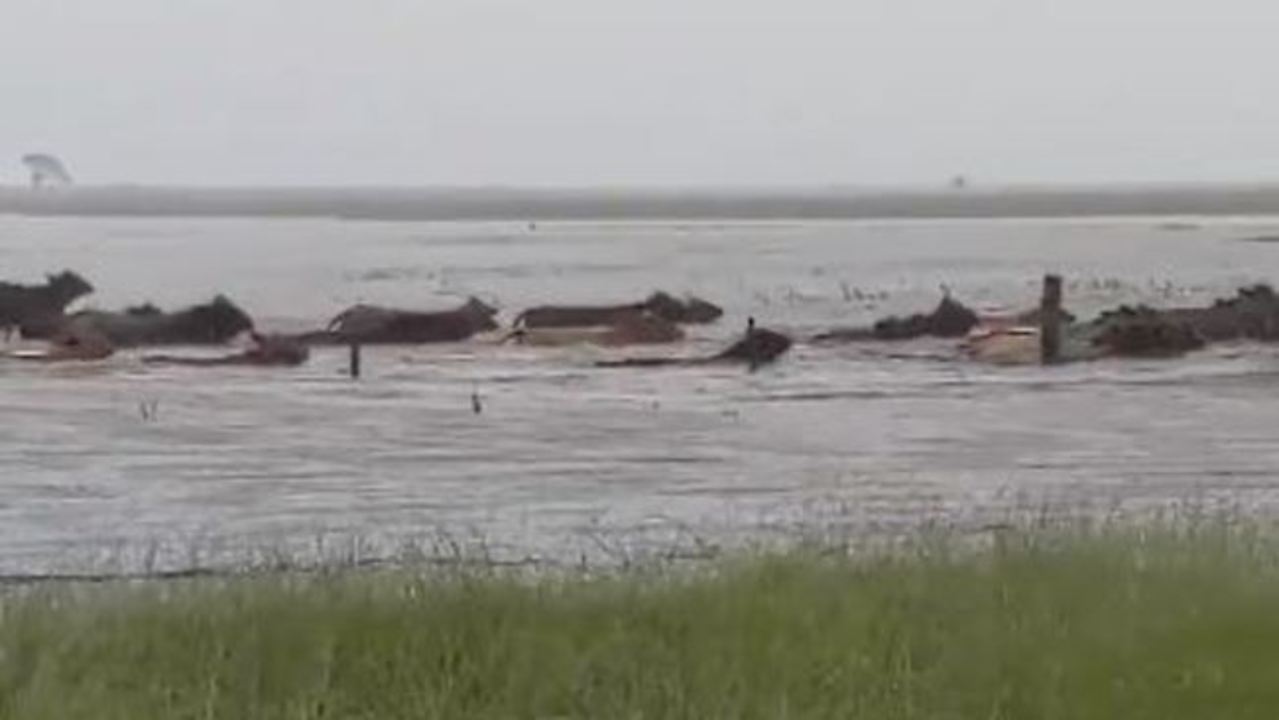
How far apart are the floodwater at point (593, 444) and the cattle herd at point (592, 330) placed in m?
0.91

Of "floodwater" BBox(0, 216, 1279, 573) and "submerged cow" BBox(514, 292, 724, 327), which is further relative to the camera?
"submerged cow" BBox(514, 292, 724, 327)

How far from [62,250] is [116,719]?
97.7m

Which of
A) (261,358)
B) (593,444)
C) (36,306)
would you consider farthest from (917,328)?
(593,444)

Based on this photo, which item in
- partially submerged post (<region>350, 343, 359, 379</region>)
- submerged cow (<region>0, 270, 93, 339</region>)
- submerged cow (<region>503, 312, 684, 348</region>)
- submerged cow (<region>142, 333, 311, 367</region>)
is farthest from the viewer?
submerged cow (<region>0, 270, 93, 339</region>)

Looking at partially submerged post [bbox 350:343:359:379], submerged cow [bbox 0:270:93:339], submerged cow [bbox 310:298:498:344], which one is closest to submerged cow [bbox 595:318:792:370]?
partially submerged post [bbox 350:343:359:379]

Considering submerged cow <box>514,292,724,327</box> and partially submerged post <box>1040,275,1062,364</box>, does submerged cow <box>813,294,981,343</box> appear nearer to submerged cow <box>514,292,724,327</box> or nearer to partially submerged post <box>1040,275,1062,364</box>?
submerged cow <box>514,292,724,327</box>

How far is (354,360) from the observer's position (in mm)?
41969

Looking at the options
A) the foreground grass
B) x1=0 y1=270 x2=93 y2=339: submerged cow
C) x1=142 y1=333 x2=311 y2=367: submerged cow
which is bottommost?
x1=142 y1=333 x2=311 y2=367: submerged cow

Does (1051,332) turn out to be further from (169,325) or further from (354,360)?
(169,325)

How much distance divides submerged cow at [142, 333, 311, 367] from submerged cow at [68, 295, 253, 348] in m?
2.42

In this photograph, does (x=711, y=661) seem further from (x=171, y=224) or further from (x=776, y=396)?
(x=171, y=224)

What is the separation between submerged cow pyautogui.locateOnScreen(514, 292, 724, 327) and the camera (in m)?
49.0

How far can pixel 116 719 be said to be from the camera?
9375mm

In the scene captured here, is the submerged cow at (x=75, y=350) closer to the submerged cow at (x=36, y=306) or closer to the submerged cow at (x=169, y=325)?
the submerged cow at (x=169, y=325)
